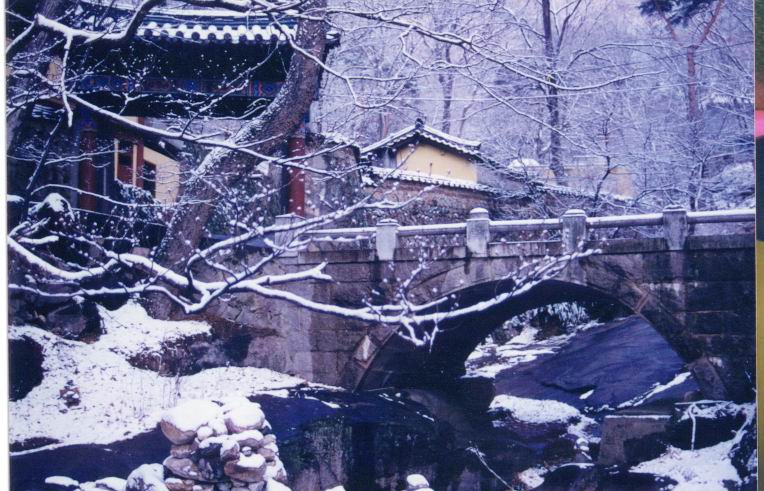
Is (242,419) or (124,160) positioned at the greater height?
(124,160)

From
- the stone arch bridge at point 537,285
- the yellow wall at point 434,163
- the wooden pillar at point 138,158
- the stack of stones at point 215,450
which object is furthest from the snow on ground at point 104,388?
the yellow wall at point 434,163

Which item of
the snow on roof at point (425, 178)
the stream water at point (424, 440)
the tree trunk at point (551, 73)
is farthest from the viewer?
the tree trunk at point (551, 73)

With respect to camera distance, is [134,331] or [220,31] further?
Result: [220,31]

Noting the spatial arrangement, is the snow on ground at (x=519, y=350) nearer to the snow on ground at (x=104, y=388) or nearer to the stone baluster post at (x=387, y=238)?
the stone baluster post at (x=387, y=238)

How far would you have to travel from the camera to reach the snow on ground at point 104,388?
2783 millimetres

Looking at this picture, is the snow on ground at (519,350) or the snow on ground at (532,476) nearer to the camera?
the snow on ground at (532,476)

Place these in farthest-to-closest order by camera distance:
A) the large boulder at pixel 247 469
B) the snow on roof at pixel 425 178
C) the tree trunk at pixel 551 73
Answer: the tree trunk at pixel 551 73 < the snow on roof at pixel 425 178 < the large boulder at pixel 247 469

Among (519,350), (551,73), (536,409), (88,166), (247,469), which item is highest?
(551,73)

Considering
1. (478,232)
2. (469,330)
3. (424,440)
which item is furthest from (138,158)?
(424,440)

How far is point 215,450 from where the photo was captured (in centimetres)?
264

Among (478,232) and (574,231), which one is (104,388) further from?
(574,231)

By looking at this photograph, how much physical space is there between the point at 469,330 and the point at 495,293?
0.19 meters

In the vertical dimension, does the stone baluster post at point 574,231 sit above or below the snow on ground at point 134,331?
above

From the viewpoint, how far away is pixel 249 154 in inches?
113
